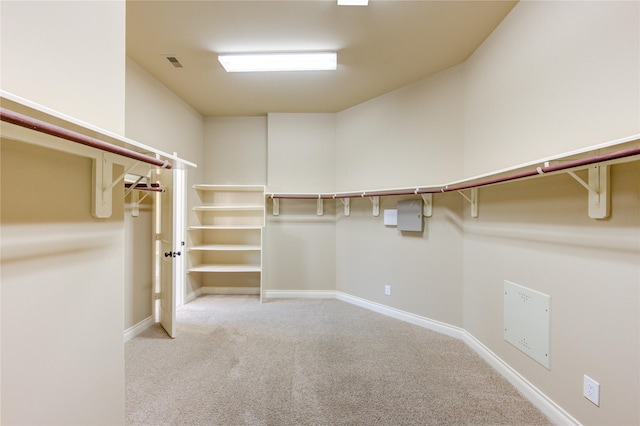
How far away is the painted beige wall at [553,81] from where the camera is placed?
48.4 inches

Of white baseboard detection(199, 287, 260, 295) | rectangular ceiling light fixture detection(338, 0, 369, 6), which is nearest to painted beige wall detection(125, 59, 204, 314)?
white baseboard detection(199, 287, 260, 295)

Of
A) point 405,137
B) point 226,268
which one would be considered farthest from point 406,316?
point 226,268

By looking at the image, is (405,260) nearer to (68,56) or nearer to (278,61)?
(278,61)

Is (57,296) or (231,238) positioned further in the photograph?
(231,238)

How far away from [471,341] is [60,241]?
9.91 ft

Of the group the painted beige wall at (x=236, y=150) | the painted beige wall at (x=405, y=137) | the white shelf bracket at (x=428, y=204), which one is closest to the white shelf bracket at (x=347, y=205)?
the painted beige wall at (x=405, y=137)

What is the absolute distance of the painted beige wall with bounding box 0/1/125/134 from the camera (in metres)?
0.83

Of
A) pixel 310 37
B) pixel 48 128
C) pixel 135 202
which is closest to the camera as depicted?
pixel 48 128

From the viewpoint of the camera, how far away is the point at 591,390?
1.35 metres

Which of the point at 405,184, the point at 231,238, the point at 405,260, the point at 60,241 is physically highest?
the point at 405,184

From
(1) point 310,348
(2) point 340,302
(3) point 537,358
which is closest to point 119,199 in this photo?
(1) point 310,348

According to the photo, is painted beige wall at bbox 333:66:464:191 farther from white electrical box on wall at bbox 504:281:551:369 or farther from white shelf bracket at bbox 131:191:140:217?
white shelf bracket at bbox 131:191:140:217

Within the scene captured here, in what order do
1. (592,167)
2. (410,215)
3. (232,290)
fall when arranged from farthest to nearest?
1. (232,290)
2. (410,215)
3. (592,167)

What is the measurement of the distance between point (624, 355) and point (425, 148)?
2151 mm
